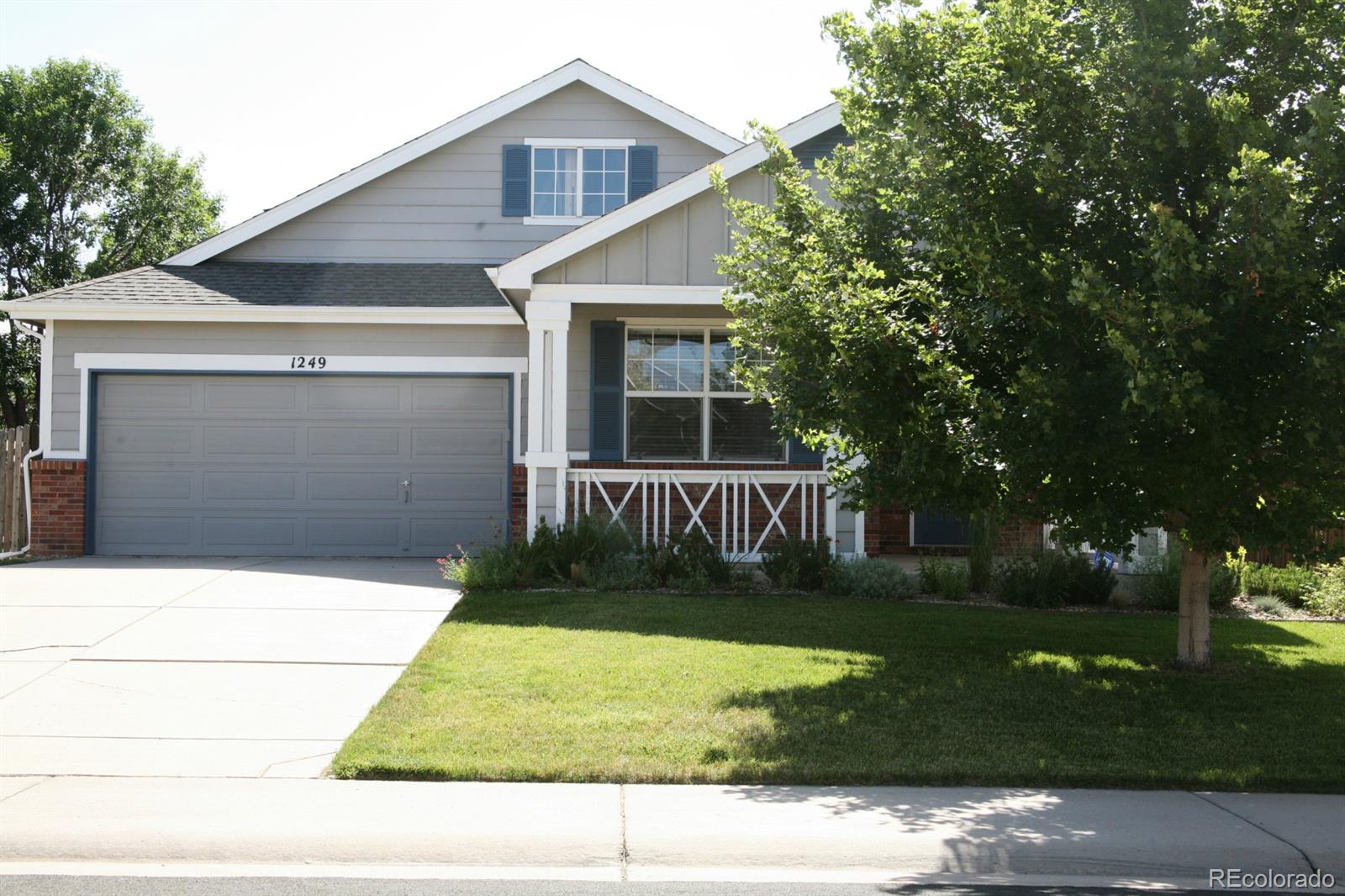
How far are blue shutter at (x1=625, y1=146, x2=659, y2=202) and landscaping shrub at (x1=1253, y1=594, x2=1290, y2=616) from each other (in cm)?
893

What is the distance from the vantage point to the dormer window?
16172mm

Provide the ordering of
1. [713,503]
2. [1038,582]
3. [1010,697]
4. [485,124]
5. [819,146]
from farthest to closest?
[485,124] < [713,503] < [819,146] < [1038,582] < [1010,697]

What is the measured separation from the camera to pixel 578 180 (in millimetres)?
16297

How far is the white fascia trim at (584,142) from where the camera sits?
16281mm

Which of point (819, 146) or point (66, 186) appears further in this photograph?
point (66, 186)

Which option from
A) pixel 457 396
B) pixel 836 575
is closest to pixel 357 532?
pixel 457 396

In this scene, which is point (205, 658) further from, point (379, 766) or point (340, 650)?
point (379, 766)

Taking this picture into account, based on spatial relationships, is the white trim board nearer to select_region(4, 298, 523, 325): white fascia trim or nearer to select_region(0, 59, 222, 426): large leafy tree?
select_region(4, 298, 523, 325): white fascia trim

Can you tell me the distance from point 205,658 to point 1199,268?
6903mm

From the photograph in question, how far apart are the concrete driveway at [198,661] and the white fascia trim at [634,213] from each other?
327cm

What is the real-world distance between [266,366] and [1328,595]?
11.8 metres

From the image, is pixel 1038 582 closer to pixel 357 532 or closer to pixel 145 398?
pixel 357 532

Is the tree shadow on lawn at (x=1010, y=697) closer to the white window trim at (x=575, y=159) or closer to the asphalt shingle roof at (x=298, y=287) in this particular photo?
the asphalt shingle roof at (x=298, y=287)

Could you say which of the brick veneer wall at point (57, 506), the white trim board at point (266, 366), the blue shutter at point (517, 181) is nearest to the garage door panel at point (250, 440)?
the white trim board at point (266, 366)
